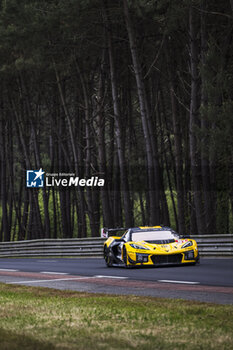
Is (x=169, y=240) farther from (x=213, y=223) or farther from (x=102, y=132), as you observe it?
(x=102, y=132)

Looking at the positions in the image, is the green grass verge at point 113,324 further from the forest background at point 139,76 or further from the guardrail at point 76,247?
the forest background at point 139,76

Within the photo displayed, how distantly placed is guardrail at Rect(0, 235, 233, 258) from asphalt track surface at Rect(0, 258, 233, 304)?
529 centimetres

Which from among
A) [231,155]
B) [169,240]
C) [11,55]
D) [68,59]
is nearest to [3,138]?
[11,55]

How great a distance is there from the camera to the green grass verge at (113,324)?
640 cm

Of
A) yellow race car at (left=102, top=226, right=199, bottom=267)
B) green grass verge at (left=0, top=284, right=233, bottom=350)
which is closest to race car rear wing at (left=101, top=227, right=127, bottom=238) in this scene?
yellow race car at (left=102, top=226, right=199, bottom=267)

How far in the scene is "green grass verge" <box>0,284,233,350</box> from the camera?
6.40 meters

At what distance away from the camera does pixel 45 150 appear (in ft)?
268

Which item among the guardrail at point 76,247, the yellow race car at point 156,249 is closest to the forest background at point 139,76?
the guardrail at point 76,247

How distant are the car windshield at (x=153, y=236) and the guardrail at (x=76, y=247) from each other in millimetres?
5300

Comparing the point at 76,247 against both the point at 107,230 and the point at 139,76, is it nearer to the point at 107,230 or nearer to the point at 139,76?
the point at 139,76

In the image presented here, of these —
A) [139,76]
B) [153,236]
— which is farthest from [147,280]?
[139,76]

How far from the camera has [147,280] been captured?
15.1 m

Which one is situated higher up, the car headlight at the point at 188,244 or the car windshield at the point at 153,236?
the car windshield at the point at 153,236

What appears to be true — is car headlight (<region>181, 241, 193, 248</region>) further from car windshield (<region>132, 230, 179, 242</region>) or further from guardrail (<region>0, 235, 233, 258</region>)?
guardrail (<region>0, 235, 233, 258</region>)
